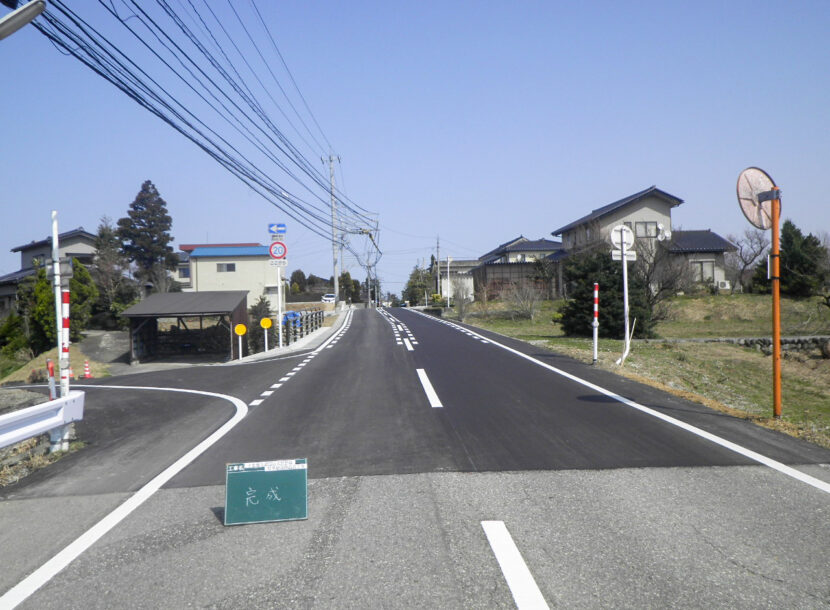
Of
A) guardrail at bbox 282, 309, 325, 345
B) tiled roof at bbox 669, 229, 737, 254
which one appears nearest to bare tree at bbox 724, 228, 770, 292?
tiled roof at bbox 669, 229, 737, 254

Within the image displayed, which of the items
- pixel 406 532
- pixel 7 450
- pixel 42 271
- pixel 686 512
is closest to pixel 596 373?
pixel 686 512

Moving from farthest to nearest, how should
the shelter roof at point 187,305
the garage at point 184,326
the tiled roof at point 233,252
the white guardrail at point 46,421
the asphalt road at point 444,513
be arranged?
the tiled roof at point 233,252
the garage at point 184,326
the shelter roof at point 187,305
the white guardrail at point 46,421
the asphalt road at point 444,513

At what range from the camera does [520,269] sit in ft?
193

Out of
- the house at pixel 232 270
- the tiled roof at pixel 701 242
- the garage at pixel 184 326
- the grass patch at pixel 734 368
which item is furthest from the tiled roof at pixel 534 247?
the garage at pixel 184 326

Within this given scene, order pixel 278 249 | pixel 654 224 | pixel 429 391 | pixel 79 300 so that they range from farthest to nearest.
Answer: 1. pixel 654 224
2. pixel 79 300
3. pixel 278 249
4. pixel 429 391

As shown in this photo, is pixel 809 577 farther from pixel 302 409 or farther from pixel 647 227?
pixel 647 227

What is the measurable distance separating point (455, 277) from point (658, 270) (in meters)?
33.1

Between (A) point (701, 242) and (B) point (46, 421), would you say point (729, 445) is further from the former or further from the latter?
(A) point (701, 242)

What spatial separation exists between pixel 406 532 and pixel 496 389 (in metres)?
6.94

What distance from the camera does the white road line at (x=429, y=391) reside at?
9.76 m

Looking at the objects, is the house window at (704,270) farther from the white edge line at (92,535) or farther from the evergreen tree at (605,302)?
the white edge line at (92,535)

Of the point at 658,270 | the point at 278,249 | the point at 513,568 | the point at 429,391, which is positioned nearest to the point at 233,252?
the point at 278,249

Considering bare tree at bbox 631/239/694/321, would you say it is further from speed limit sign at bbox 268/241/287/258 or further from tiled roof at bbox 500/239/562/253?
tiled roof at bbox 500/239/562/253

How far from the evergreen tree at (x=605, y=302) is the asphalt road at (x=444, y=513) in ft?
50.6
